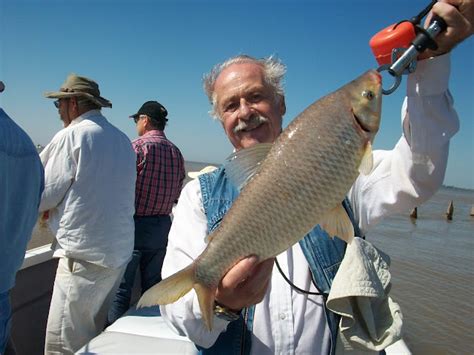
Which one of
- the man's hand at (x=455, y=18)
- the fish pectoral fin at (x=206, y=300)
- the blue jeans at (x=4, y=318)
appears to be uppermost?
the man's hand at (x=455, y=18)

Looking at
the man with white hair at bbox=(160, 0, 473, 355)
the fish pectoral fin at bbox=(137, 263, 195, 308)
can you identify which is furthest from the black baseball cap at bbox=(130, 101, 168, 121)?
the fish pectoral fin at bbox=(137, 263, 195, 308)

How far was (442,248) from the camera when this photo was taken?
1856 centimetres

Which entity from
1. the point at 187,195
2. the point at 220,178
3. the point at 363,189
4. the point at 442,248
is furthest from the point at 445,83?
the point at 442,248

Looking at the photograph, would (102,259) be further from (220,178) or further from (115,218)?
(220,178)

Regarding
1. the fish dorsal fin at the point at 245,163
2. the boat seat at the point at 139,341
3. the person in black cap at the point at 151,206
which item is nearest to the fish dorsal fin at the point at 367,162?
the fish dorsal fin at the point at 245,163

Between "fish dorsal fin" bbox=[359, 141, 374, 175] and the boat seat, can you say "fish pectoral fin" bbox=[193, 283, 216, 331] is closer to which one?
"fish dorsal fin" bbox=[359, 141, 374, 175]

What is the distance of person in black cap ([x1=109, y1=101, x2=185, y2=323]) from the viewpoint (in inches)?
215

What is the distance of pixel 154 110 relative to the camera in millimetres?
6004

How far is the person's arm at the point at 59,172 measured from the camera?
4004 millimetres

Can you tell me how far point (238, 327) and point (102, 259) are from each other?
2.48 metres

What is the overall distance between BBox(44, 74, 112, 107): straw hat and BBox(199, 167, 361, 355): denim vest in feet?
8.76

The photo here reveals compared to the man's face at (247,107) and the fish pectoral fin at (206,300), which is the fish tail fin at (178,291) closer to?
the fish pectoral fin at (206,300)

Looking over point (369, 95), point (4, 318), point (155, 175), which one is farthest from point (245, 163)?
point (155, 175)

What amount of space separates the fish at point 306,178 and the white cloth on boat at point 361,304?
1.40 feet
